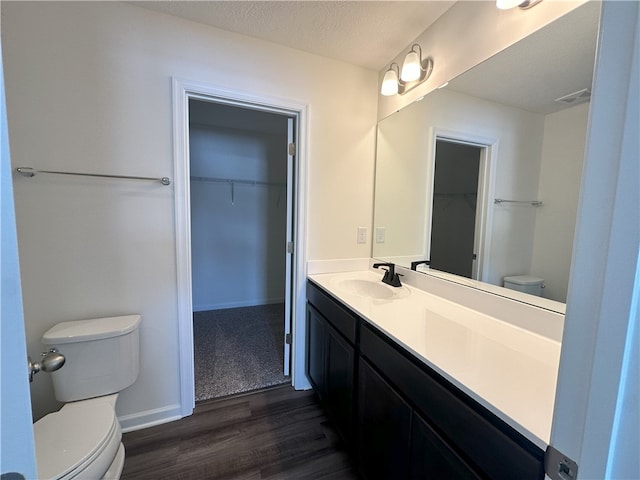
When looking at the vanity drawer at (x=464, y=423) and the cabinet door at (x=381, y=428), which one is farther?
the cabinet door at (x=381, y=428)

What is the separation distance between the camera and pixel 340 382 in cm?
152

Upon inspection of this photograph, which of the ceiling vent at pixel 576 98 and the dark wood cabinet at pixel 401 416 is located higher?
the ceiling vent at pixel 576 98

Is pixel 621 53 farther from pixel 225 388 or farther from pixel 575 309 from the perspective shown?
pixel 225 388

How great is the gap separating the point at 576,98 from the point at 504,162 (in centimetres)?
34

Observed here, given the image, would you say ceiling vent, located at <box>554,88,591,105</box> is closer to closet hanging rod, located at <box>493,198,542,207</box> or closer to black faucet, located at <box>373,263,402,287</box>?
closet hanging rod, located at <box>493,198,542,207</box>

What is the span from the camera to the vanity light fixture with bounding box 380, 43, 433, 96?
62.2 inches

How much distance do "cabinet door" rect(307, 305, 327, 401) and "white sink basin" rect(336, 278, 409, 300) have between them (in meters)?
0.28

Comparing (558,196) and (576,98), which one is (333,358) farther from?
(576,98)

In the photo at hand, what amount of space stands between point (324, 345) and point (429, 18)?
1.98m

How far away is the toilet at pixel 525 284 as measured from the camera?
1136mm

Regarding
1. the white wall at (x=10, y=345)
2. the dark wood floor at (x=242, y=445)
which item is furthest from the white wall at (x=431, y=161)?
the white wall at (x=10, y=345)

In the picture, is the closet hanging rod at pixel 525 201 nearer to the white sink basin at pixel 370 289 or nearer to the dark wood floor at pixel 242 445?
the white sink basin at pixel 370 289

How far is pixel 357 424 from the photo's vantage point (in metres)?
1.35

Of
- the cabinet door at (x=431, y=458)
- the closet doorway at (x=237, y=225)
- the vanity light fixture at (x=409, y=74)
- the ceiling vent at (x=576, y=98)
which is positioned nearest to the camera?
the cabinet door at (x=431, y=458)
